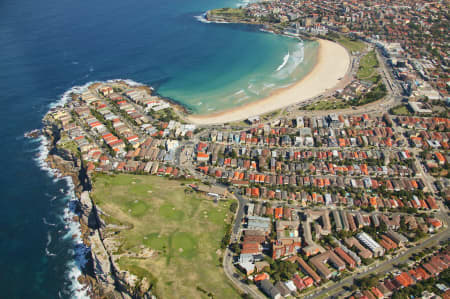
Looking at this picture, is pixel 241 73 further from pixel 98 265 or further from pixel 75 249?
pixel 98 265

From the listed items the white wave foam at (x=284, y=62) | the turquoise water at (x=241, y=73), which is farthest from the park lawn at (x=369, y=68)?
the white wave foam at (x=284, y=62)

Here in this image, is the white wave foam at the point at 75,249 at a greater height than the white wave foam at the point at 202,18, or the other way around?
the white wave foam at the point at 202,18

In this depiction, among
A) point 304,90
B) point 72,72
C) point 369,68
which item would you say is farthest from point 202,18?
point 369,68

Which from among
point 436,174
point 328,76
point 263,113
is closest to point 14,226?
point 263,113

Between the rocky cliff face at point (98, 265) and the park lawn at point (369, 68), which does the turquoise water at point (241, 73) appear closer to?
the park lawn at point (369, 68)

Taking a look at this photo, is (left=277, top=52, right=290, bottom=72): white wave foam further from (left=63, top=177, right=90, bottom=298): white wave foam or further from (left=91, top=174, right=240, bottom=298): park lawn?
(left=63, top=177, right=90, bottom=298): white wave foam

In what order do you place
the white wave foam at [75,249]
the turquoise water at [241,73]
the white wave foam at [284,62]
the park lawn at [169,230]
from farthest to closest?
the white wave foam at [284,62] < the turquoise water at [241,73] < the white wave foam at [75,249] < the park lawn at [169,230]

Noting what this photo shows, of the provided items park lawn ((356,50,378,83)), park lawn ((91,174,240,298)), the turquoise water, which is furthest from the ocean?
park lawn ((356,50,378,83))
